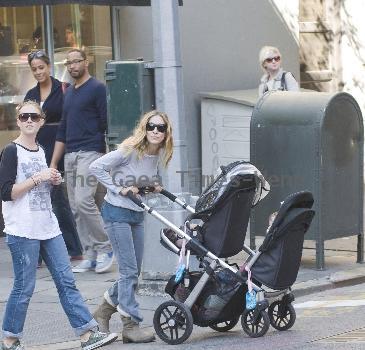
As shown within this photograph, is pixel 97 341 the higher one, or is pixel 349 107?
pixel 349 107

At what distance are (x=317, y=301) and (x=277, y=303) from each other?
1.65 metres

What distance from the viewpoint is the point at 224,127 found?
49.9 ft

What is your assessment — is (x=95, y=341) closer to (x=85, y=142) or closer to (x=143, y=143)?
(x=143, y=143)

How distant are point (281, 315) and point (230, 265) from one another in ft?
1.94

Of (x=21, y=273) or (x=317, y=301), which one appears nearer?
(x=21, y=273)

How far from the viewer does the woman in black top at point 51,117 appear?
11.6 metres

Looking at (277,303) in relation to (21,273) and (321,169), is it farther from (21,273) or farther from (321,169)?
(321,169)

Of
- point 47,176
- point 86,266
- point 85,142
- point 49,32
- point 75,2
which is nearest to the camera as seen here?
point 47,176

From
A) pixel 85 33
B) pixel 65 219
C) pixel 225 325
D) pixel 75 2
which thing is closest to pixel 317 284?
pixel 225 325

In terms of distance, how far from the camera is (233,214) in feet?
27.7

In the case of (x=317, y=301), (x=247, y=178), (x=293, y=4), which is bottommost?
(x=317, y=301)

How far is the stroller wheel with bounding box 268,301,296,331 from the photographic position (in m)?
8.58

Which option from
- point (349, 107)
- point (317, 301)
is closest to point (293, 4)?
point (349, 107)

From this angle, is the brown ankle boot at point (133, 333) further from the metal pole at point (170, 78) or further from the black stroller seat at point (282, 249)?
the metal pole at point (170, 78)
